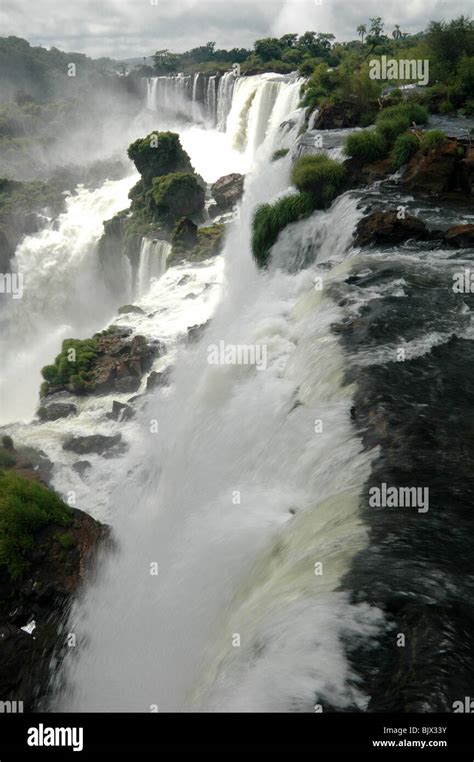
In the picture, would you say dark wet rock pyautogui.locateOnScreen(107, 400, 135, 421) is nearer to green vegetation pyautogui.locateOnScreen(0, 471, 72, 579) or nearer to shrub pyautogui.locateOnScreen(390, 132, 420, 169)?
green vegetation pyautogui.locateOnScreen(0, 471, 72, 579)

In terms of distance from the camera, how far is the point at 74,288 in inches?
1303

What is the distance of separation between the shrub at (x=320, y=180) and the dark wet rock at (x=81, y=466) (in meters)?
9.89

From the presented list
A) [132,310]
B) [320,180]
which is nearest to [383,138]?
[320,180]

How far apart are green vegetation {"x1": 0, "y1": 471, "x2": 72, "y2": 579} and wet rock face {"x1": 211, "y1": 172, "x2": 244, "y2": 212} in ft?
88.7

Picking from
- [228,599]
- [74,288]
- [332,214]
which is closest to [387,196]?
[332,214]

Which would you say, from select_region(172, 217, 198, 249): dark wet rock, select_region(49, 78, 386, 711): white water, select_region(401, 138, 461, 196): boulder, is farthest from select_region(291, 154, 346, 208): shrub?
select_region(172, 217, 198, 249): dark wet rock

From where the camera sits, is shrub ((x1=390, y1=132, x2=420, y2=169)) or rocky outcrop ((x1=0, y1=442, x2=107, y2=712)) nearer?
rocky outcrop ((x1=0, y1=442, x2=107, y2=712))

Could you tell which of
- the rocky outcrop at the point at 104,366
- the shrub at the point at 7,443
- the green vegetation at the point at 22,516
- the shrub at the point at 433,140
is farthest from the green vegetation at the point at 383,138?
the green vegetation at the point at 22,516

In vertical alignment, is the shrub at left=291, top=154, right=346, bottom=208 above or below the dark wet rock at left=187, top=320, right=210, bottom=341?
above

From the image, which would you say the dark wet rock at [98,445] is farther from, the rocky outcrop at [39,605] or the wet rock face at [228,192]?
the wet rock face at [228,192]

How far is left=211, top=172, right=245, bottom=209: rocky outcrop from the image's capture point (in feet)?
107

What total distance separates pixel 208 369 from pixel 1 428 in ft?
27.9

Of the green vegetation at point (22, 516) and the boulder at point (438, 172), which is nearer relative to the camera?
the green vegetation at point (22, 516)

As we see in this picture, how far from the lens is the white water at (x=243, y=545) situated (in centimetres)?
473
